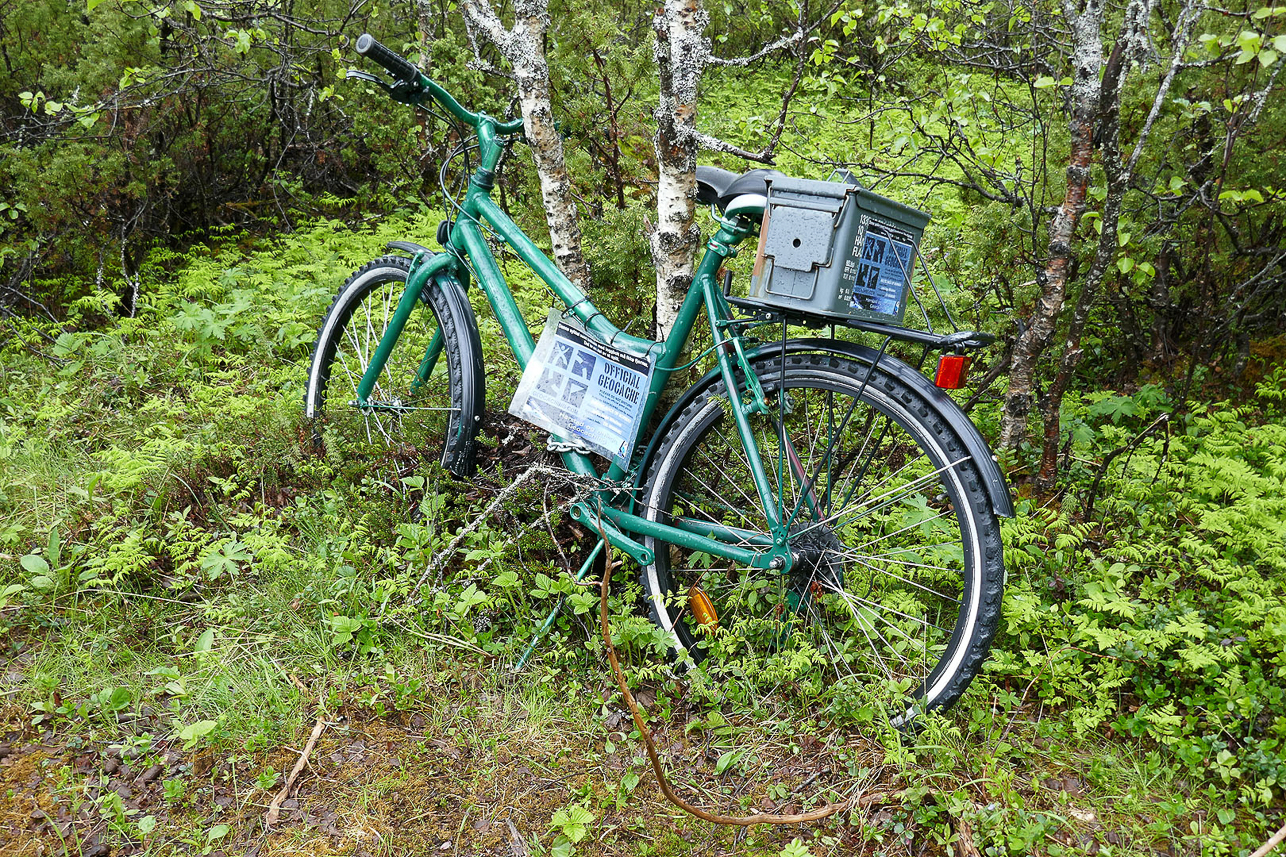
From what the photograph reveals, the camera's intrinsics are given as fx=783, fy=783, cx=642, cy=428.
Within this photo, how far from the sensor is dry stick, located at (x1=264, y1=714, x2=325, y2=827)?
2.08m

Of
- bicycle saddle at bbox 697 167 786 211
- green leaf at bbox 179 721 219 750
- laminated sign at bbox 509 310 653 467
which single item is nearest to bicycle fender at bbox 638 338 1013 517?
laminated sign at bbox 509 310 653 467

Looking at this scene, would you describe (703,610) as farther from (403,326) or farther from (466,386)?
(403,326)

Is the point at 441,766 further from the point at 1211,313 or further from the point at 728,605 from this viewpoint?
the point at 1211,313

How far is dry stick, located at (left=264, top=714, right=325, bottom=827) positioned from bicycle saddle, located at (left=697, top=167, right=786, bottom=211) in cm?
204

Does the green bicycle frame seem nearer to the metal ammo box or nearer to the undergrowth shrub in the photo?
the metal ammo box

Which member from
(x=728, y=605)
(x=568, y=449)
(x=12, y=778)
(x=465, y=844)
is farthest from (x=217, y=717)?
(x=728, y=605)

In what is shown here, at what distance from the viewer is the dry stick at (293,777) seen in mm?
2076

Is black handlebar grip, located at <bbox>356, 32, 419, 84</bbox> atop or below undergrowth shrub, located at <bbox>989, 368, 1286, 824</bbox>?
atop

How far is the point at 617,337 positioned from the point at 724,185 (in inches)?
24.0

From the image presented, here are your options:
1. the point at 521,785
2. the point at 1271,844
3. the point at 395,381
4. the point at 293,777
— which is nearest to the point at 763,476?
the point at 521,785

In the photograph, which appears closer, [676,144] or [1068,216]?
[676,144]

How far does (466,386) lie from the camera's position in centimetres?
281

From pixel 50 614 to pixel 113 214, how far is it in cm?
351

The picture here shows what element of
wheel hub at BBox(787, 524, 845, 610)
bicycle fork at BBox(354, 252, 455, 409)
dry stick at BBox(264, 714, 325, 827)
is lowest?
dry stick at BBox(264, 714, 325, 827)
